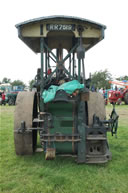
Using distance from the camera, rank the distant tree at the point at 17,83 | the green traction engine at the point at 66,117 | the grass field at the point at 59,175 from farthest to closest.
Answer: the distant tree at the point at 17,83
the green traction engine at the point at 66,117
the grass field at the point at 59,175

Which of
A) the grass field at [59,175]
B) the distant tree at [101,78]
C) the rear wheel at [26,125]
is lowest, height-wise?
the grass field at [59,175]

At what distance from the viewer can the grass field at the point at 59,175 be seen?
275cm

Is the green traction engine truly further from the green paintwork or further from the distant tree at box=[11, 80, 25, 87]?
the distant tree at box=[11, 80, 25, 87]

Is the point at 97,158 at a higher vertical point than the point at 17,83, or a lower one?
lower

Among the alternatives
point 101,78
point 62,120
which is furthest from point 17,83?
point 62,120

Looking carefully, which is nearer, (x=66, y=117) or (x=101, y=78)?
(x=66, y=117)

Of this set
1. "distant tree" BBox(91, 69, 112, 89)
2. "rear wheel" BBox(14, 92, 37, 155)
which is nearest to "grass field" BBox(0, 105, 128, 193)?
"rear wheel" BBox(14, 92, 37, 155)

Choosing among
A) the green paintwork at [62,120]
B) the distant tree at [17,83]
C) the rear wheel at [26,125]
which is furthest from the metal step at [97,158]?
the distant tree at [17,83]

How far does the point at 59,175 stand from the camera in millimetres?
3102

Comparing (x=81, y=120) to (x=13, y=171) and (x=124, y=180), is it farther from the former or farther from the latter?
(x=13, y=171)

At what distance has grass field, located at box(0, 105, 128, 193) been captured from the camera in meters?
2.75

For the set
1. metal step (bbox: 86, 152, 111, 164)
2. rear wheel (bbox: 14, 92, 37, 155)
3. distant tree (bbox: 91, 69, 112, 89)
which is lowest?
metal step (bbox: 86, 152, 111, 164)

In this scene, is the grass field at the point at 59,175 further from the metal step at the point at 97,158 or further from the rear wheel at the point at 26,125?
the rear wheel at the point at 26,125

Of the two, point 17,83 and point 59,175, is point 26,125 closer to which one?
point 59,175
